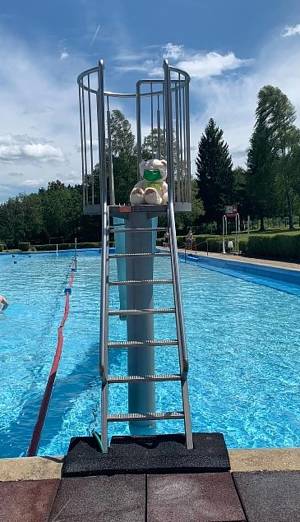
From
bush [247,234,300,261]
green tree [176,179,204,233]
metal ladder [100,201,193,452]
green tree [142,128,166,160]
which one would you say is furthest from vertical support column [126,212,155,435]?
green tree [176,179,204,233]

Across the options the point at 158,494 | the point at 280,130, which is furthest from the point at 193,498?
the point at 280,130

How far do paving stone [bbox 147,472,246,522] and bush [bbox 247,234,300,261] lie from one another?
1679 centimetres

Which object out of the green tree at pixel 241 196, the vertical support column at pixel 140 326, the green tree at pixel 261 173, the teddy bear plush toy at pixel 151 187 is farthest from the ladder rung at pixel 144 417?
the green tree at pixel 241 196

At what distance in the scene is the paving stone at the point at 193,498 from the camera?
2227 millimetres

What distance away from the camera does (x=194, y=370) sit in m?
6.67

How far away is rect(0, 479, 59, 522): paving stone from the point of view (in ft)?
7.41

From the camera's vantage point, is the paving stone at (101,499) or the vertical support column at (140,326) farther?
the vertical support column at (140,326)

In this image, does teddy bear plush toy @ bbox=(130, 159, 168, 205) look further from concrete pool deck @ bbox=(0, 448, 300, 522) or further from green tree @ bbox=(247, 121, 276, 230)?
green tree @ bbox=(247, 121, 276, 230)

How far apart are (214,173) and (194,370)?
149 ft

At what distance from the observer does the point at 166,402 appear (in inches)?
217

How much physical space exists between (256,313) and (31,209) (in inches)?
1501

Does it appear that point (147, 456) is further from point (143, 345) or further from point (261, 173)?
point (261, 173)

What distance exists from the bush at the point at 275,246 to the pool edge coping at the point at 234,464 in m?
16.4

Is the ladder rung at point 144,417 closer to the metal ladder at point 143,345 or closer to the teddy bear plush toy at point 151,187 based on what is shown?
the metal ladder at point 143,345
